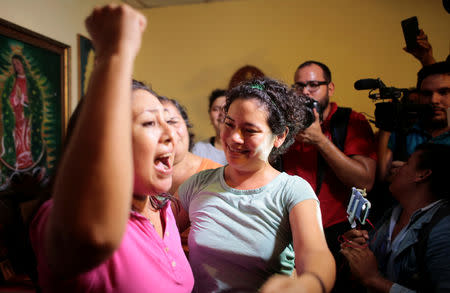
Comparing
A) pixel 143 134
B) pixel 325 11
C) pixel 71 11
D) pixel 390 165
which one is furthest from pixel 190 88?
pixel 143 134

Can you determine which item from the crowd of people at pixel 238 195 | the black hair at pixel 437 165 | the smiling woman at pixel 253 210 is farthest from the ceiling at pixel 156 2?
the black hair at pixel 437 165

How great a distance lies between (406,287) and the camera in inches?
44.3

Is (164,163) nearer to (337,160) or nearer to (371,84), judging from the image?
(337,160)

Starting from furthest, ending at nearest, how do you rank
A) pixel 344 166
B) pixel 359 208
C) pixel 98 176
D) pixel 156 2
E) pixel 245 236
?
pixel 156 2
pixel 344 166
pixel 359 208
pixel 245 236
pixel 98 176

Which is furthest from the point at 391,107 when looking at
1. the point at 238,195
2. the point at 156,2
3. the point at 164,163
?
the point at 156,2

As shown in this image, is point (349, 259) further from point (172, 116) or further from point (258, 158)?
point (172, 116)

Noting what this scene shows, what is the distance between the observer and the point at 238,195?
99 cm

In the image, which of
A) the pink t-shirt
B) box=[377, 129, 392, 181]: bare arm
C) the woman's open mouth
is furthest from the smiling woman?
box=[377, 129, 392, 181]: bare arm

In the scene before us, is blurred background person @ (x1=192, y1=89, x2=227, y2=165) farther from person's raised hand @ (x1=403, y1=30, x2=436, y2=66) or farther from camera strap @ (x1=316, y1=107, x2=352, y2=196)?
person's raised hand @ (x1=403, y1=30, x2=436, y2=66)

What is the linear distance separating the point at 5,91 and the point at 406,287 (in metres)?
2.50

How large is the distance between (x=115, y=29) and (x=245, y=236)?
0.71 metres

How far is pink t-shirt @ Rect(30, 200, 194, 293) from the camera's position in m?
0.52

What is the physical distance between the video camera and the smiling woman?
61 centimetres

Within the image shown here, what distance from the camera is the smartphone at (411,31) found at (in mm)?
1580
